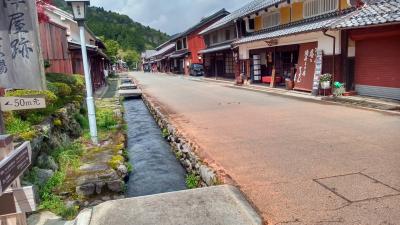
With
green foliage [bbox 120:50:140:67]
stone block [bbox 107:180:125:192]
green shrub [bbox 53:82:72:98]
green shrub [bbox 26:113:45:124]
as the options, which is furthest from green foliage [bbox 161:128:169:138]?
green foliage [bbox 120:50:140:67]

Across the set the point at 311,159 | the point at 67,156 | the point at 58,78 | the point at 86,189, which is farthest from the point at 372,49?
the point at 86,189

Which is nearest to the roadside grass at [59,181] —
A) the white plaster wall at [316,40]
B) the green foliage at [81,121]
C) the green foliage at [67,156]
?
the green foliage at [67,156]

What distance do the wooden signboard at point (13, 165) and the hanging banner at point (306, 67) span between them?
17.7 m

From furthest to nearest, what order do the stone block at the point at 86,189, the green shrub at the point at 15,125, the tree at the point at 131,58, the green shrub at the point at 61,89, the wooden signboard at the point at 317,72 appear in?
the tree at the point at 131,58 → the wooden signboard at the point at 317,72 → the green shrub at the point at 61,89 → the green shrub at the point at 15,125 → the stone block at the point at 86,189

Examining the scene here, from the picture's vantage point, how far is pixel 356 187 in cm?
554

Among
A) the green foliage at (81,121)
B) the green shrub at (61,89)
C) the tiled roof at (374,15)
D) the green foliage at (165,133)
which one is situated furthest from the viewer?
the tiled roof at (374,15)

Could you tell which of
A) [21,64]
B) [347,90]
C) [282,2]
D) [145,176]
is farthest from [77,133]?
[282,2]

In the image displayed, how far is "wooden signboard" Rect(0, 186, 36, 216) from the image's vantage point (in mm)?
3469

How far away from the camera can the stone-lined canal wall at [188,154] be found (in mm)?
6794

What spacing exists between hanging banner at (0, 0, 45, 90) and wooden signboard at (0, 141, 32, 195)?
47.0 inches

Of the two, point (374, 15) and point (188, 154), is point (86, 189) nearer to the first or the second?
point (188, 154)

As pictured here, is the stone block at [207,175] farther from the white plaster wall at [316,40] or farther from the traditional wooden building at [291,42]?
the white plaster wall at [316,40]

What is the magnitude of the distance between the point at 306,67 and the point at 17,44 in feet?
58.2

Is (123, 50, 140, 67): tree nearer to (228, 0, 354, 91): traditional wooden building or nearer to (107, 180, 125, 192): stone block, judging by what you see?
(228, 0, 354, 91): traditional wooden building
